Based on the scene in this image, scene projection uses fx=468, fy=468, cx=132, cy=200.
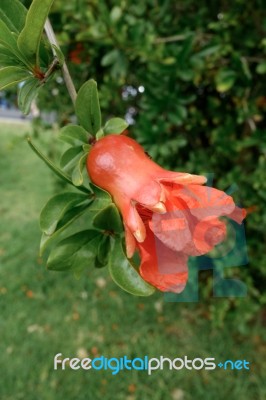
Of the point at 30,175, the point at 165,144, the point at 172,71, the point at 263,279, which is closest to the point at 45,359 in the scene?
the point at 263,279

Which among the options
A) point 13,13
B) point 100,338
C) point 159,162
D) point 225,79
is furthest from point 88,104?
point 100,338

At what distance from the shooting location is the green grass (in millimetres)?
2158

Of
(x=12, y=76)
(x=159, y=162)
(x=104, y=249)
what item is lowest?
(x=159, y=162)

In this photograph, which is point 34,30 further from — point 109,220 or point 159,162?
point 159,162

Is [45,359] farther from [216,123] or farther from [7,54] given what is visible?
[7,54]

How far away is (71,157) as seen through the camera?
0.65 meters

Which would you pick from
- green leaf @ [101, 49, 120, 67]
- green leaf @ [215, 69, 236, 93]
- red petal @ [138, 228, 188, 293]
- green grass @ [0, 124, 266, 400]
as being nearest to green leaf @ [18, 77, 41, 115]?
red petal @ [138, 228, 188, 293]

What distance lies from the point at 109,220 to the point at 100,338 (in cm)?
203

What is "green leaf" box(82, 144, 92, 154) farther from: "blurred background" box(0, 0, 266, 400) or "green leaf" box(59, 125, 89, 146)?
"blurred background" box(0, 0, 266, 400)

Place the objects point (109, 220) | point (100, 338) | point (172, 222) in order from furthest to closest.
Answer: point (100, 338)
point (109, 220)
point (172, 222)

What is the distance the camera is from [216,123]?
2.02 meters

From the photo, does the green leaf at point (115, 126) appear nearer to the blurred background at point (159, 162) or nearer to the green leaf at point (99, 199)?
the green leaf at point (99, 199)

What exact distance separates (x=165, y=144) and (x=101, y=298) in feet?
4.56

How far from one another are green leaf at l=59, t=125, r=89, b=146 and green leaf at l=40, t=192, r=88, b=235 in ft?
0.25
